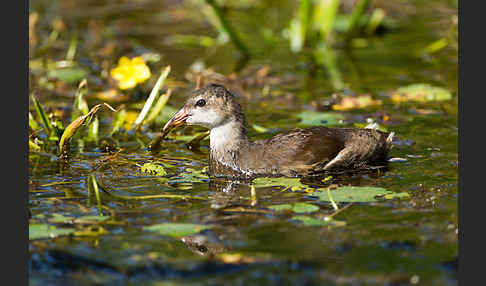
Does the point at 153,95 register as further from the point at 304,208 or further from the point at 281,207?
the point at 304,208

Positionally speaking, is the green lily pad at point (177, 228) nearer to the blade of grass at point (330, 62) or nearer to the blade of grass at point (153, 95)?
the blade of grass at point (153, 95)

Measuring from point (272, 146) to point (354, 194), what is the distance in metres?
1.33

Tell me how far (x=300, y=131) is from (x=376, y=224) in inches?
80.2

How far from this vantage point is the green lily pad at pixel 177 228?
18.4ft

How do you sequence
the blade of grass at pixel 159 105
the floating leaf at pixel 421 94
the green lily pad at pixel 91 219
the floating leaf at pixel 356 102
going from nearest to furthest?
the green lily pad at pixel 91 219, the blade of grass at pixel 159 105, the floating leaf at pixel 356 102, the floating leaf at pixel 421 94

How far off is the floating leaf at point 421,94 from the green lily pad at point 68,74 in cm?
441

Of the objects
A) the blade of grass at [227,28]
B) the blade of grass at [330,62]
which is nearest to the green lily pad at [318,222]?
the blade of grass at [330,62]

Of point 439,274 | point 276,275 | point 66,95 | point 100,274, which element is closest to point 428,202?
point 439,274

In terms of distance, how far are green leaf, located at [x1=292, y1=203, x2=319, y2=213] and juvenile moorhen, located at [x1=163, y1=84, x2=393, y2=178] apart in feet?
→ 3.92

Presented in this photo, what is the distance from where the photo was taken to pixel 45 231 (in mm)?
5680

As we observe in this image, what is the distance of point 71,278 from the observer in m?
5.06

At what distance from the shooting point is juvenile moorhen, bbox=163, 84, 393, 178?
728 centimetres

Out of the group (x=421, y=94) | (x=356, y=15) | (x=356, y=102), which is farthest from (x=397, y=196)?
(x=356, y=15)

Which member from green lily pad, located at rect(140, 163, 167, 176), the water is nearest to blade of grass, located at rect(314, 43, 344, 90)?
the water
